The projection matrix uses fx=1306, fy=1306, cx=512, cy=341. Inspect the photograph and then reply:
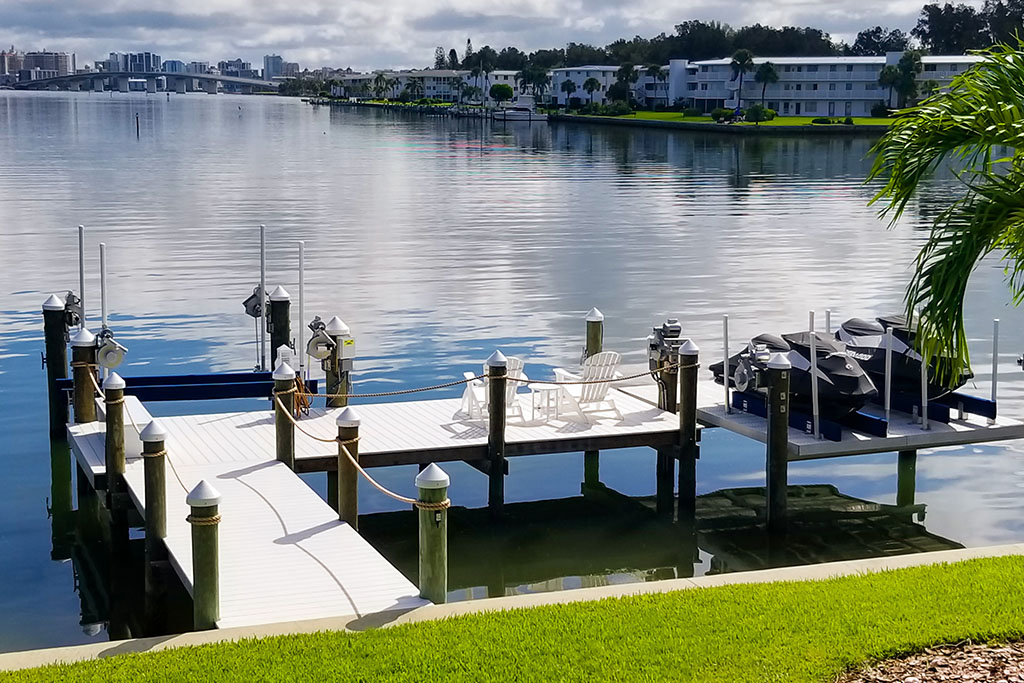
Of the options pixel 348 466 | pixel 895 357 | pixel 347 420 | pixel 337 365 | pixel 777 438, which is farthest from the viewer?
pixel 337 365

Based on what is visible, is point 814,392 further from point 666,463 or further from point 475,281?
point 475,281

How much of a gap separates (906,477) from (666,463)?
11.6 feet

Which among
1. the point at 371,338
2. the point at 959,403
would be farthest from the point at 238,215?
the point at 959,403

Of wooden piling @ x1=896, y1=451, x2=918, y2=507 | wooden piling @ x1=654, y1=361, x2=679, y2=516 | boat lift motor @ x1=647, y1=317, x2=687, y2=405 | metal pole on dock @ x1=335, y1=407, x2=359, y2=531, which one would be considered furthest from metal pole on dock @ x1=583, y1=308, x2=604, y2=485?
metal pole on dock @ x1=335, y1=407, x2=359, y2=531

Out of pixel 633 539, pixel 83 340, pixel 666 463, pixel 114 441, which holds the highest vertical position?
pixel 83 340

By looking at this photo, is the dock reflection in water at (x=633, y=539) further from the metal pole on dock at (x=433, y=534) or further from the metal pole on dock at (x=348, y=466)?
the metal pole on dock at (x=433, y=534)

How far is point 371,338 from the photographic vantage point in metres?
26.8

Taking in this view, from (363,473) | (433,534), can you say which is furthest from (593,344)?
(433,534)

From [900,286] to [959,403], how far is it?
58.2 ft

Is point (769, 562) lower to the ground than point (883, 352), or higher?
lower

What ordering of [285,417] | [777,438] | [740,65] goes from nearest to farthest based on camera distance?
[285,417] < [777,438] < [740,65]

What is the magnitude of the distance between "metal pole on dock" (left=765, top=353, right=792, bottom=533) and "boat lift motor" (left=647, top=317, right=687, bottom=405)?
2.31 metres

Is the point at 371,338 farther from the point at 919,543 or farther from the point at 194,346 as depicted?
the point at 919,543

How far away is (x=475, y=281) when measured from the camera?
3456 centimetres
